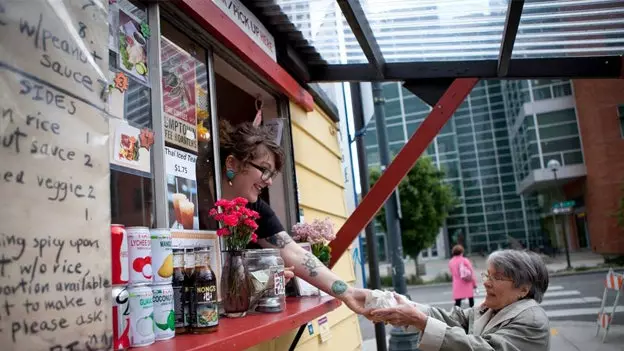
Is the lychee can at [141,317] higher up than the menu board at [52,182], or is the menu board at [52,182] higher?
the menu board at [52,182]

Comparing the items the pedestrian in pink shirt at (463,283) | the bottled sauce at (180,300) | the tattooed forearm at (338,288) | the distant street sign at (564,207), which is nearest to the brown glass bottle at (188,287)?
the bottled sauce at (180,300)

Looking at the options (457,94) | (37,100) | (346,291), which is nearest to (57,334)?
(37,100)

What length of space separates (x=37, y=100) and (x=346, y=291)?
1.77m

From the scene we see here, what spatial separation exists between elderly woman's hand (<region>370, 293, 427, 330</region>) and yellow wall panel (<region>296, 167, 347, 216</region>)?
1.43 metres

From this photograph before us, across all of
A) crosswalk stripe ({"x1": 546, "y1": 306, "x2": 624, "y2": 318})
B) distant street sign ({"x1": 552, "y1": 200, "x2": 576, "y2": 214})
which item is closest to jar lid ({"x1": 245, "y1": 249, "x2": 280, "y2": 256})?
crosswalk stripe ({"x1": 546, "y1": 306, "x2": 624, "y2": 318})

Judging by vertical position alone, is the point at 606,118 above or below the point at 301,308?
above

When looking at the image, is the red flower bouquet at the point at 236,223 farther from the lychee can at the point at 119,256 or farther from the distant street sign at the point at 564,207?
the distant street sign at the point at 564,207

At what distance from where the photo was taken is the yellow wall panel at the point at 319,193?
373 centimetres

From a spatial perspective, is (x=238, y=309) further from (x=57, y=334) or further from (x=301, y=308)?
(x=57, y=334)

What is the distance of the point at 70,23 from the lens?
102 centimetres

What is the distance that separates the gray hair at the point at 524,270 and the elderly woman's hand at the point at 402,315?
1.62 ft

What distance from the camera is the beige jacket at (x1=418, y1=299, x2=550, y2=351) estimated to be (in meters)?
2.11

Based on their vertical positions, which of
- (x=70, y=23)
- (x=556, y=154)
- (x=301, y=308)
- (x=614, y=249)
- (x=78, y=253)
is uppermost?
(x=556, y=154)

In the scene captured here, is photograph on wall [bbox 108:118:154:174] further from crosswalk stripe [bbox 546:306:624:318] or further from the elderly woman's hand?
crosswalk stripe [bbox 546:306:624:318]
